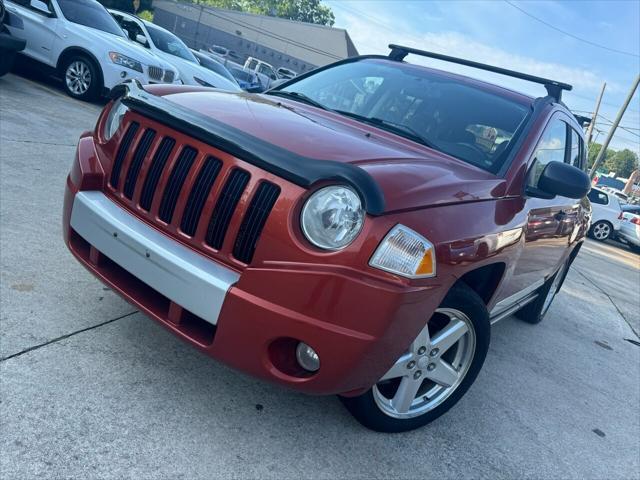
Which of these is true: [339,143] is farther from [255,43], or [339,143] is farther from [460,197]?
[255,43]

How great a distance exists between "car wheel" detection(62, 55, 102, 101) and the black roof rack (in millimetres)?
6191

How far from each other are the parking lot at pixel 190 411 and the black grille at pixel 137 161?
0.78 metres

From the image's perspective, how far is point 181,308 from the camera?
2.14m

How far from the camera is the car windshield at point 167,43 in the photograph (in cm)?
1166

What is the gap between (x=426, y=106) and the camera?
131 inches

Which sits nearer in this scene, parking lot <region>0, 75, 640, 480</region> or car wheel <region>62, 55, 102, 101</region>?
parking lot <region>0, 75, 640, 480</region>

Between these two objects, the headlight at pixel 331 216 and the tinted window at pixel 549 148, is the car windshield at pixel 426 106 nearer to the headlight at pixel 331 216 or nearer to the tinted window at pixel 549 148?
the tinted window at pixel 549 148

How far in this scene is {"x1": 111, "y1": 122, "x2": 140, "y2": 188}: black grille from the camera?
2.44 metres

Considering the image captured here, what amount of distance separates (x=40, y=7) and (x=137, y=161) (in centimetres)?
769

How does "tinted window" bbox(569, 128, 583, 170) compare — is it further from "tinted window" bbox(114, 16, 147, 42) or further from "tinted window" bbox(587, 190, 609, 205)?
"tinted window" bbox(587, 190, 609, 205)

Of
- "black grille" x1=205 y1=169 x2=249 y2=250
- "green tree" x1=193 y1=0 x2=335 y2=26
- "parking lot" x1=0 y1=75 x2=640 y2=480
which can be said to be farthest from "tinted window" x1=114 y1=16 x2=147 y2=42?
"green tree" x1=193 y1=0 x2=335 y2=26

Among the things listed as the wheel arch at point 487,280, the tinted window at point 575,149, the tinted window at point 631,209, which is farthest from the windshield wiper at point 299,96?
the tinted window at point 631,209

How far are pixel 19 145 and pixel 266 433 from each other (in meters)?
4.45

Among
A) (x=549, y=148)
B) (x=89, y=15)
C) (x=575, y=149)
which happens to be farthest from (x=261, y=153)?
(x=89, y=15)
